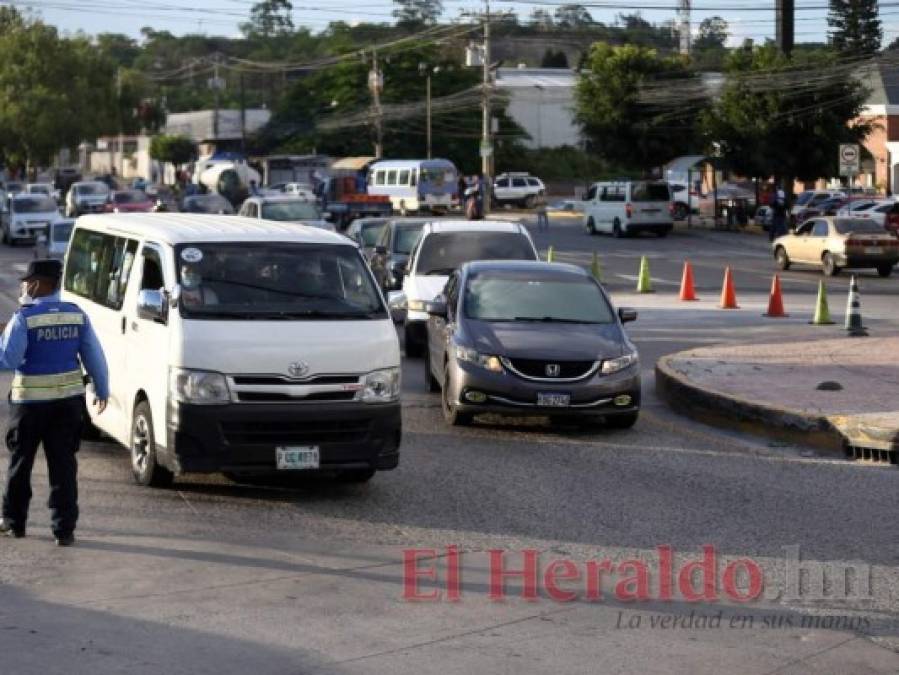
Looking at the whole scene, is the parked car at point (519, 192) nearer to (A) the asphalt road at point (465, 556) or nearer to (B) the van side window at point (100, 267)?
(A) the asphalt road at point (465, 556)

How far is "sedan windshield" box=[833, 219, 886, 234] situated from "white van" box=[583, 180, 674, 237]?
1944cm

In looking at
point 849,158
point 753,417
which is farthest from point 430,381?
point 849,158

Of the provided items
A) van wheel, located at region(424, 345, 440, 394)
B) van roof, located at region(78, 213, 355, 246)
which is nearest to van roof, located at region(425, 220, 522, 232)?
van wheel, located at region(424, 345, 440, 394)

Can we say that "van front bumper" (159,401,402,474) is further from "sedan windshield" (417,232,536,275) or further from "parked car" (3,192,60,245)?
"parked car" (3,192,60,245)

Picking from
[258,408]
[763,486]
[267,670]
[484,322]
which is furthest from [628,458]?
[267,670]

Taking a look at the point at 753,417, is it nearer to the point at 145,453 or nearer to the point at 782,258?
the point at 145,453

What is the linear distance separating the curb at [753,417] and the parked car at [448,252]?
4362mm

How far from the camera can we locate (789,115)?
5888cm

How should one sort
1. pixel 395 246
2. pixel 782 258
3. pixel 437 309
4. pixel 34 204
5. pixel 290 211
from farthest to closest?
pixel 34 204
pixel 782 258
pixel 290 211
pixel 395 246
pixel 437 309

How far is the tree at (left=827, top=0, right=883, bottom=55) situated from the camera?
11400 cm

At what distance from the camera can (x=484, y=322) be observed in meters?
16.1

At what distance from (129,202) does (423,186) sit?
2031 centimetres

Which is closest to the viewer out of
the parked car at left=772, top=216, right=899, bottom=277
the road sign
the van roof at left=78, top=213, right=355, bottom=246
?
the van roof at left=78, top=213, right=355, bottom=246

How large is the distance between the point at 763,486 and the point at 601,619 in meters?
4.48
